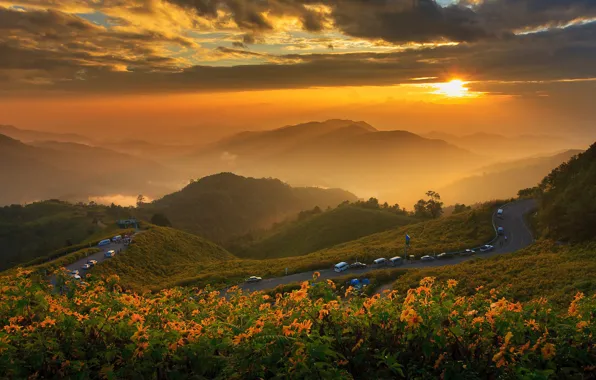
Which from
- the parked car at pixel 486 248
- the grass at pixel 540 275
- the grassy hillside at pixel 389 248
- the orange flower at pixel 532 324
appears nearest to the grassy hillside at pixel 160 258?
the grassy hillside at pixel 389 248

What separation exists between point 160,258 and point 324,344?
6876 cm

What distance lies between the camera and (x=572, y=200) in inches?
1823

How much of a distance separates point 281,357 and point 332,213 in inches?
4657

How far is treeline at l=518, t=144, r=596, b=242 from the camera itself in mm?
41688

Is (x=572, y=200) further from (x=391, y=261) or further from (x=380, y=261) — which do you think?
(x=380, y=261)

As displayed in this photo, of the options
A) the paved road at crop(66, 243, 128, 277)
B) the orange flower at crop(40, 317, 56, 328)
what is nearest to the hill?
the orange flower at crop(40, 317, 56, 328)

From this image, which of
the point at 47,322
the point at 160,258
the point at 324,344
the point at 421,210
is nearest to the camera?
the point at 324,344

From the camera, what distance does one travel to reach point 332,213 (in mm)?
123750

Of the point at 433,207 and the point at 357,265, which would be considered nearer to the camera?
the point at 357,265

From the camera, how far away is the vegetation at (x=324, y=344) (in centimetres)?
619

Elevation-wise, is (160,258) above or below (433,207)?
above

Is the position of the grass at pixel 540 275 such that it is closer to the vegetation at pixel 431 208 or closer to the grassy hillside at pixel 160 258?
the grassy hillside at pixel 160 258

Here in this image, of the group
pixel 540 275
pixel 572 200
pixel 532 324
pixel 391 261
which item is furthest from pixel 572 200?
pixel 532 324

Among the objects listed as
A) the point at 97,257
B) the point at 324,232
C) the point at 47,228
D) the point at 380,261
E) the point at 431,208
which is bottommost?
the point at 47,228
